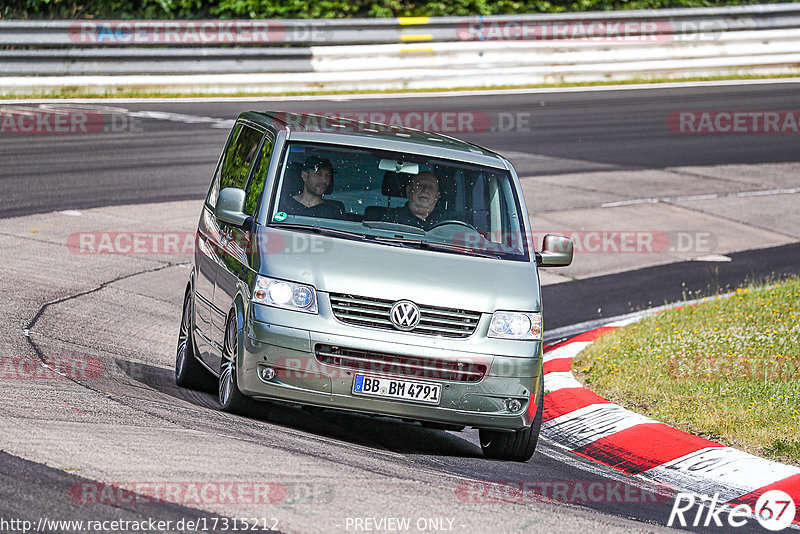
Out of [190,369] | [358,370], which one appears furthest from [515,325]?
[190,369]

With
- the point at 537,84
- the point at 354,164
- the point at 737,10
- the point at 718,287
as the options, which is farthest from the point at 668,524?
the point at 737,10

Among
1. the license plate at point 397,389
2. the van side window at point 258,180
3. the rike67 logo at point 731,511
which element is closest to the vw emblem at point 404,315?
the license plate at point 397,389

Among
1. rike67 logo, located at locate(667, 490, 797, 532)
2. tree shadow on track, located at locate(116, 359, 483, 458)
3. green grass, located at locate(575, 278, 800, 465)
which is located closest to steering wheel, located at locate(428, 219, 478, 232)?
tree shadow on track, located at locate(116, 359, 483, 458)

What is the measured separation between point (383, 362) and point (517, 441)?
3.57 ft

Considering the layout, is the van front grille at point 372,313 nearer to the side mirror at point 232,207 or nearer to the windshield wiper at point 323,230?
the windshield wiper at point 323,230

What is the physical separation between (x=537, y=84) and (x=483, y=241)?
750 inches

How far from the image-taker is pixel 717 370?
929cm

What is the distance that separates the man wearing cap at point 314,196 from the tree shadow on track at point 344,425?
4.05 ft

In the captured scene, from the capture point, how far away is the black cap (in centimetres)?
776

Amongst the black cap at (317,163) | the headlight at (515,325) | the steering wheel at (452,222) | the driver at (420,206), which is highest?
the black cap at (317,163)

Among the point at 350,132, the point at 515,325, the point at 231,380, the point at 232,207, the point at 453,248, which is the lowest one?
the point at 231,380

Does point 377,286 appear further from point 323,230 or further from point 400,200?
point 400,200

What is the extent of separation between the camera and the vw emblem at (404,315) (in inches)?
268

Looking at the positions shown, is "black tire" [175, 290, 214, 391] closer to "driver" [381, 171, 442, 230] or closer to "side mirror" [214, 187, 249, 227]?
"side mirror" [214, 187, 249, 227]
